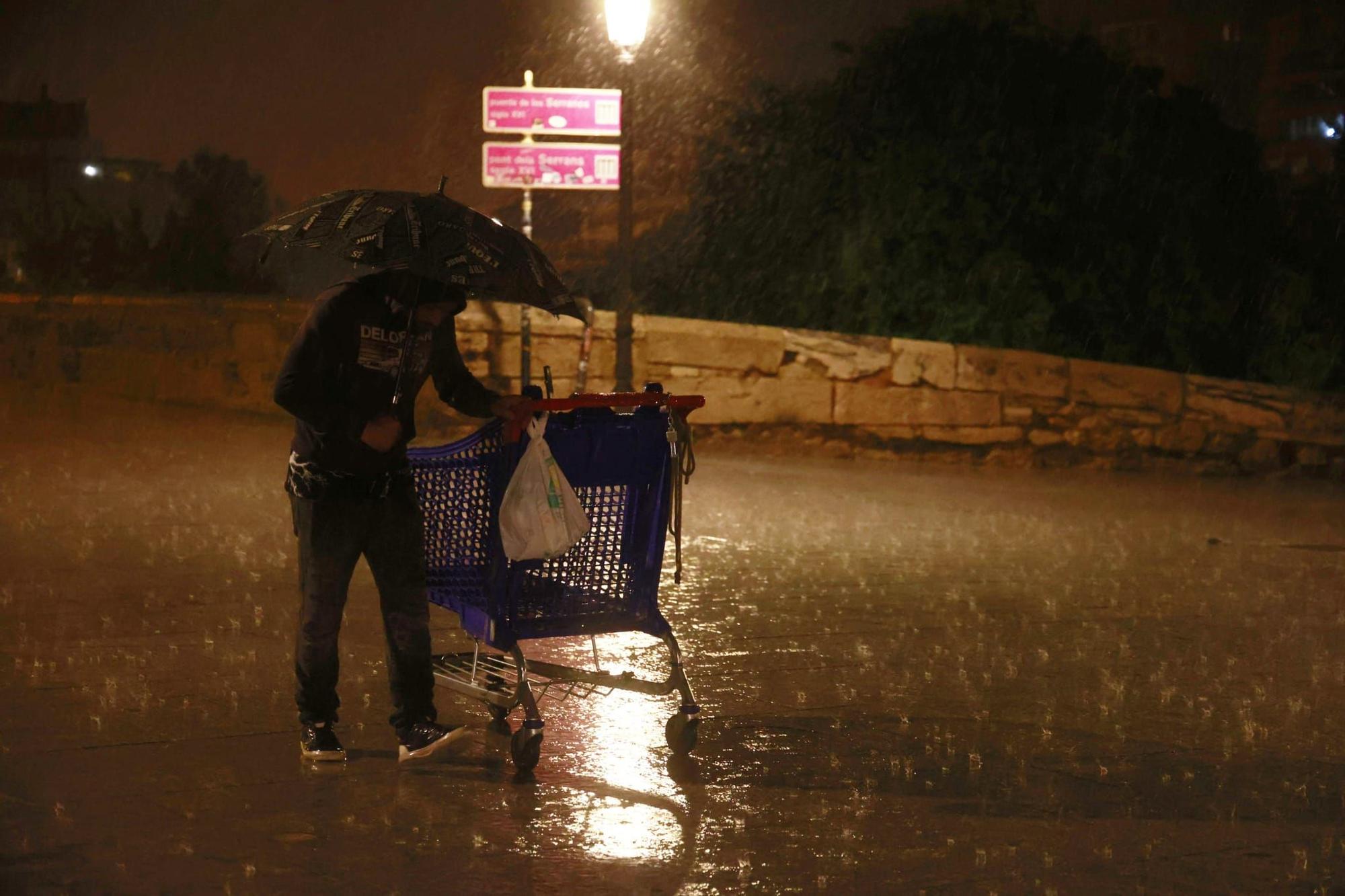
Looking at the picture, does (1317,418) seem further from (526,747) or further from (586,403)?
(526,747)

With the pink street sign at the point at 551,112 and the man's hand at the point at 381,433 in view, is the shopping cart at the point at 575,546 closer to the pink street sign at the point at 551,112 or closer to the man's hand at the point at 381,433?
the man's hand at the point at 381,433

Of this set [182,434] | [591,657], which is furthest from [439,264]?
[182,434]

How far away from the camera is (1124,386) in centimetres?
1434

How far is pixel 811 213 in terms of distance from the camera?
58.3ft

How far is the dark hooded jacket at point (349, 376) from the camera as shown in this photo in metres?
4.80

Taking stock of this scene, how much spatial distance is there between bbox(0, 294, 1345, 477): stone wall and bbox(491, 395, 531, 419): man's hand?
8.66 m

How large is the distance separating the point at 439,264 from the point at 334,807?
1.61 meters

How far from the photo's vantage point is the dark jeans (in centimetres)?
496

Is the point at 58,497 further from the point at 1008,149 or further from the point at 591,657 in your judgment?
the point at 1008,149

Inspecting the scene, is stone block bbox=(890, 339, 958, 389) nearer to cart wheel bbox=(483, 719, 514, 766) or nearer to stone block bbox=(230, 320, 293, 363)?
stone block bbox=(230, 320, 293, 363)

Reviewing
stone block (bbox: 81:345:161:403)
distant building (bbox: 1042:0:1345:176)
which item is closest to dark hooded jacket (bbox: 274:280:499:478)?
stone block (bbox: 81:345:161:403)

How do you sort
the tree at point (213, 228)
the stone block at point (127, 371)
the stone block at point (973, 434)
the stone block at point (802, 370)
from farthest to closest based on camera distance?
the tree at point (213, 228) < the stone block at point (127, 371) < the stone block at point (973, 434) < the stone block at point (802, 370)

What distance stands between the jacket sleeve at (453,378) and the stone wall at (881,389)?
8323 millimetres

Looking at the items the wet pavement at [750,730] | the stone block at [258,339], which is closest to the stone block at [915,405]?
the wet pavement at [750,730]
